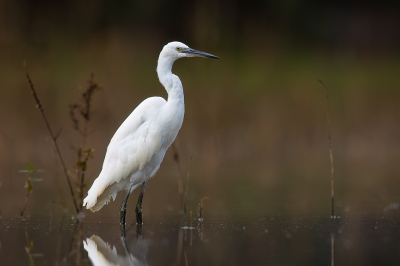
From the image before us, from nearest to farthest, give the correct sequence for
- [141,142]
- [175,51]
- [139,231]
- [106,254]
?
[106,254] < [139,231] < [141,142] < [175,51]

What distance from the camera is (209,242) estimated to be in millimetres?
3820

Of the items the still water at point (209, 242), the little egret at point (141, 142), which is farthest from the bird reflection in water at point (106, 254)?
the little egret at point (141, 142)

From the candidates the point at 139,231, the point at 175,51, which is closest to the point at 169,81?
the point at 175,51

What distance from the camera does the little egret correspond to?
503cm

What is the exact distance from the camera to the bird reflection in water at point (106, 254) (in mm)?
3264

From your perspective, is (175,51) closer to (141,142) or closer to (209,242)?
(141,142)

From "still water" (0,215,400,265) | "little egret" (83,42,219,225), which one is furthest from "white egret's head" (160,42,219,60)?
"still water" (0,215,400,265)

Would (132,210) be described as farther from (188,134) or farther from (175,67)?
(175,67)

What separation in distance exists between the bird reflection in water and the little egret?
3.16 feet

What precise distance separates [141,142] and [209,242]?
1517mm

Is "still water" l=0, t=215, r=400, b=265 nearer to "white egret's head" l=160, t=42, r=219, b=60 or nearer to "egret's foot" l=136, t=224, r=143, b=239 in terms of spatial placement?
"egret's foot" l=136, t=224, r=143, b=239

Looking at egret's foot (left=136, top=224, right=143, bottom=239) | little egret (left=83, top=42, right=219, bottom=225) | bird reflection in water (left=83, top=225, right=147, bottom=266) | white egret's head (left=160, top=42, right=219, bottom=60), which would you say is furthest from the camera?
white egret's head (left=160, top=42, right=219, bottom=60)

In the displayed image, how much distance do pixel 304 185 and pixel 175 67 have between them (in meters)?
5.57

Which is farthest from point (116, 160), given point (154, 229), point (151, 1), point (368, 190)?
point (151, 1)
